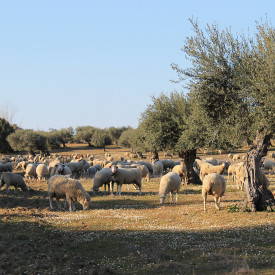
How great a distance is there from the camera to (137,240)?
1206cm

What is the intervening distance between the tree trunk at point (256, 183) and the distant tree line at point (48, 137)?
76095 millimetres

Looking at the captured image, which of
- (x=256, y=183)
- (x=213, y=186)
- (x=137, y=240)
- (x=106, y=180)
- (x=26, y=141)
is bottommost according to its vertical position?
(x=137, y=240)

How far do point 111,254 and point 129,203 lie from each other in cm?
1047

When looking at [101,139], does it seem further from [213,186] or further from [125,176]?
[213,186]

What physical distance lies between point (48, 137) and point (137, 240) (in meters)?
93.6

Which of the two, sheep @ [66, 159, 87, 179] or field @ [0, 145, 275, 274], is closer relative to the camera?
field @ [0, 145, 275, 274]

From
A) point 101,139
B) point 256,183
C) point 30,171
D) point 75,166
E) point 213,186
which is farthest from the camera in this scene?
point 101,139

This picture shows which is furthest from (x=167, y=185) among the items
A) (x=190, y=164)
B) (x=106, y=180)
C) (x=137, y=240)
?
(x=190, y=164)

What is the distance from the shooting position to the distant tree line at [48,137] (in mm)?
87938

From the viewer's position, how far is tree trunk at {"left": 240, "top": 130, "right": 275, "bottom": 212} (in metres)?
16.5

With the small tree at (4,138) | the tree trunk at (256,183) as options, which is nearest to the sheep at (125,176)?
the tree trunk at (256,183)

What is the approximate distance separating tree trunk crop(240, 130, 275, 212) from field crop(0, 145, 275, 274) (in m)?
0.69

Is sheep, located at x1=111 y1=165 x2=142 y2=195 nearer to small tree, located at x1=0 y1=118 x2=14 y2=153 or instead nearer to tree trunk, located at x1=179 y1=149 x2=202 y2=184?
tree trunk, located at x1=179 y1=149 x2=202 y2=184

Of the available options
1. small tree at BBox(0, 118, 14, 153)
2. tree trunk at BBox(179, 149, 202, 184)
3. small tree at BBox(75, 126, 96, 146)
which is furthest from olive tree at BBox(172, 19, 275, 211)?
small tree at BBox(75, 126, 96, 146)
